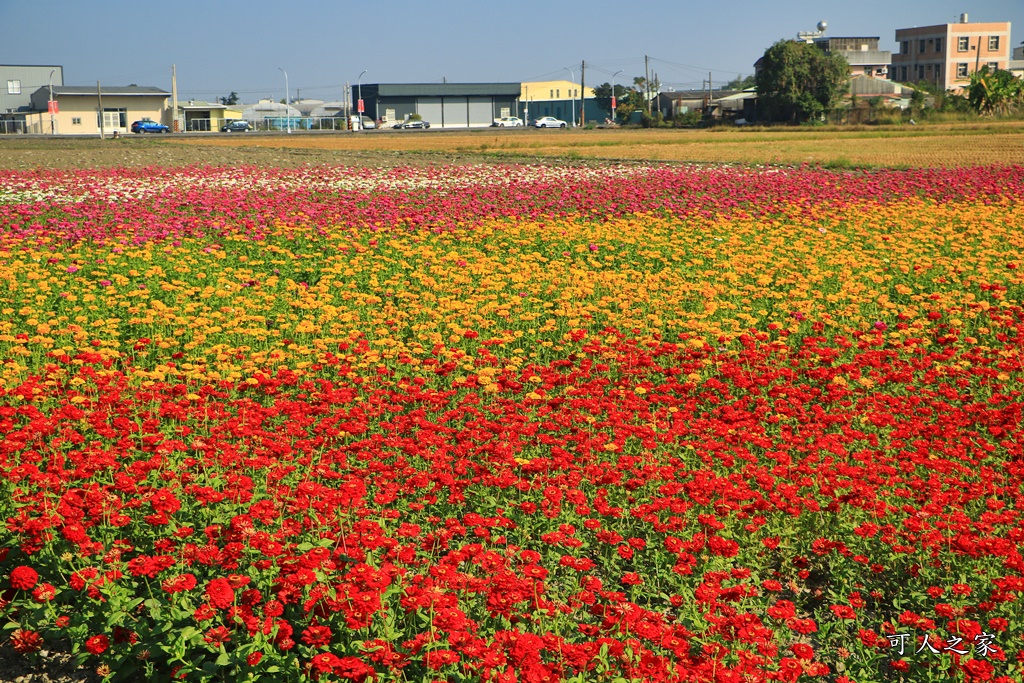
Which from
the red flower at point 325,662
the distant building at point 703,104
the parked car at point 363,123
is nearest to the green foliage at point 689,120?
the distant building at point 703,104

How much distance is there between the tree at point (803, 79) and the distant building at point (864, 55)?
31715mm

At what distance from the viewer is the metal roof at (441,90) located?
111 m

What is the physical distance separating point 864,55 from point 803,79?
124ft

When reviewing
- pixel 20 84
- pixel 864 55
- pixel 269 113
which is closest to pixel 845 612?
pixel 864 55

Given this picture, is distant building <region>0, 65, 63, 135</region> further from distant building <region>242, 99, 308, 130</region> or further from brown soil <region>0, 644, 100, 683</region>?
brown soil <region>0, 644, 100, 683</region>

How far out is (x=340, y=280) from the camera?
36.3 ft

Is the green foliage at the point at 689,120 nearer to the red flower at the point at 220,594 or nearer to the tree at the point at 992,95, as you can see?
the tree at the point at 992,95

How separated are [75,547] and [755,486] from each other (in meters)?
3.61

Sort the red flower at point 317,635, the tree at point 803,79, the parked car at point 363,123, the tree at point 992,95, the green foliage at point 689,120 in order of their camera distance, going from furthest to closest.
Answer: the parked car at point 363,123 < the green foliage at point 689,120 < the tree at point 803,79 < the tree at point 992,95 < the red flower at point 317,635

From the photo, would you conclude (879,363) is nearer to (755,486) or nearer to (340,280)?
(755,486)

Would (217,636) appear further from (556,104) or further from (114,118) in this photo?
(556,104)

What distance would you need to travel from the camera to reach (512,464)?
5.36 metres

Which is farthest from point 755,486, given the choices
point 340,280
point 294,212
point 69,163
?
point 69,163

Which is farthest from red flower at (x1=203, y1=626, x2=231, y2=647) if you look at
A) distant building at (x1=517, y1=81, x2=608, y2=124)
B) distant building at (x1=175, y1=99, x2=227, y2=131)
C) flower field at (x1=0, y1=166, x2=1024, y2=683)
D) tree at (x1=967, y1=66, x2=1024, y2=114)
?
distant building at (x1=517, y1=81, x2=608, y2=124)
